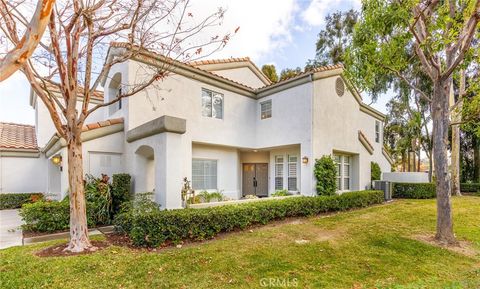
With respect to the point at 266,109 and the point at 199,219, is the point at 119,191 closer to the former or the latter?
the point at 199,219

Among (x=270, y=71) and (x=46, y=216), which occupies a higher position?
(x=270, y=71)

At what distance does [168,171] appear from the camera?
8.09m

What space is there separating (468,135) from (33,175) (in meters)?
37.7

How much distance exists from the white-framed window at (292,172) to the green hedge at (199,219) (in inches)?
115

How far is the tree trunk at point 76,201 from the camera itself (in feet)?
21.1

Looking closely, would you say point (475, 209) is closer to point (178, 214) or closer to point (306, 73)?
point (306, 73)

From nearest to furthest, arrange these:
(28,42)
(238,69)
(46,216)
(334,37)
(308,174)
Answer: (28,42)
(46,216)
(308,174)
(238,69)
(334,37)

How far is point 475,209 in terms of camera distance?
42.3ft

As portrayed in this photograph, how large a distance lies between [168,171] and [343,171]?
37.2 feet

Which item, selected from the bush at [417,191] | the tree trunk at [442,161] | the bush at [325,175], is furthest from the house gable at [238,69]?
the bush at [417,191]

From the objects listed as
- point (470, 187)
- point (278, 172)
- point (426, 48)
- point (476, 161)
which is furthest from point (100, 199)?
point (476, 161)

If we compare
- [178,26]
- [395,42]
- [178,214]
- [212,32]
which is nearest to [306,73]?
[395,42]

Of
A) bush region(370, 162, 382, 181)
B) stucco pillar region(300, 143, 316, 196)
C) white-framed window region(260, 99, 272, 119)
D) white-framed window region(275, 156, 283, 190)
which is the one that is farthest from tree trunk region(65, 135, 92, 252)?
bush region(370, 162, 382, 181)

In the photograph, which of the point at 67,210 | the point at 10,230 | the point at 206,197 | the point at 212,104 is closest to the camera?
the point at 67,210
